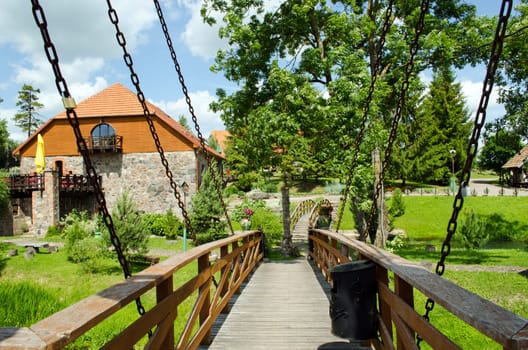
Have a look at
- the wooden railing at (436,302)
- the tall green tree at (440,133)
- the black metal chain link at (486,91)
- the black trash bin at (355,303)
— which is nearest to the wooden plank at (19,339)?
the wooden railing at (436,302)

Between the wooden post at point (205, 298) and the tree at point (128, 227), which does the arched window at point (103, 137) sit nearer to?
the tree at point (128, 227)

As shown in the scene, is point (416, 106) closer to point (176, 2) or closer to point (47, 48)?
point (176, 2)

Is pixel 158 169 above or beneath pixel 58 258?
above

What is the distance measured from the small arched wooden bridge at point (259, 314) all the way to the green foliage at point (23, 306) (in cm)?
427

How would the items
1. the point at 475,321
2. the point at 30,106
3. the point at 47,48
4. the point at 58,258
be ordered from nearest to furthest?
1. the point at 475,321
2. the point at 47,48
3. the point at 58,258
4. the point at 30,106

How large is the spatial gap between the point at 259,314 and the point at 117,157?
854 inches

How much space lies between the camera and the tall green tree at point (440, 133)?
39.0m

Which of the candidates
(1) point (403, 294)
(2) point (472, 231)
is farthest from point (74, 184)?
(1) point (403, 294)

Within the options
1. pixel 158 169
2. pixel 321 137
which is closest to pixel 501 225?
pixel 321 137

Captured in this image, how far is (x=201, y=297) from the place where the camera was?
400 cm

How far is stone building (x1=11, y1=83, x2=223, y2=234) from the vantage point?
80.3ft

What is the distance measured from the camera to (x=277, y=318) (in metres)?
5.17

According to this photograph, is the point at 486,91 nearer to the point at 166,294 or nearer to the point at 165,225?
the point at 166,294

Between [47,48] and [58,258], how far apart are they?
624 inches
